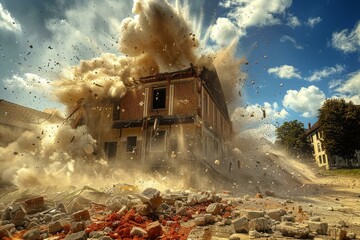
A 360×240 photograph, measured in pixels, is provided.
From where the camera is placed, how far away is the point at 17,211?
599 cm

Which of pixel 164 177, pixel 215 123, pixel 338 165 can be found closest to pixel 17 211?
pixel 164 177

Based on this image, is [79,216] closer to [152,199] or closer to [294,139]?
[152,199]

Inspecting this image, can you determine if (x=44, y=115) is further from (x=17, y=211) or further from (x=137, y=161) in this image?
(x=17, y=211)

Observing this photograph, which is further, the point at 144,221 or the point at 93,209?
the point at 93,209

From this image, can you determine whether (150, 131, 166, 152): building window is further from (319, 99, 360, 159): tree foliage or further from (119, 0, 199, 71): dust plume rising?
(319, 99, 360, 159): tree foliage

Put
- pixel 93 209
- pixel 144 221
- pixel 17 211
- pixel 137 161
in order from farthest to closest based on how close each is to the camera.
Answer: pixel 137 161 → pixel 93 209 → pixel 17 211 → pixel 144 221

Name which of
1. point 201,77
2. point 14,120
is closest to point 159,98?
point 201,77

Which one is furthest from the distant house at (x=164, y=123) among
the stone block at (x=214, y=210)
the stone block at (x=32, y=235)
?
the stone block at (x=32, y=235)

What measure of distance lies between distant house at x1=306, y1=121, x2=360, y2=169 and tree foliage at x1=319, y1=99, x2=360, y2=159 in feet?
6.86

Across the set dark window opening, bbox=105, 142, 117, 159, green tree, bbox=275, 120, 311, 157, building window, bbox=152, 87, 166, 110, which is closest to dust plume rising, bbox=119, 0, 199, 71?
building window, bbox=152, 87, 166, 110

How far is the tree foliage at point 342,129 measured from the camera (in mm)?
29562

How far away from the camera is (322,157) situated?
140 ft

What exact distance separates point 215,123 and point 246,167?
636cm

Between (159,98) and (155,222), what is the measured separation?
1398cm
